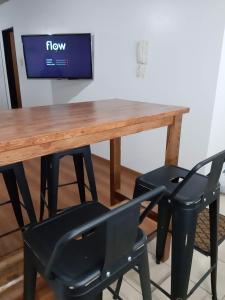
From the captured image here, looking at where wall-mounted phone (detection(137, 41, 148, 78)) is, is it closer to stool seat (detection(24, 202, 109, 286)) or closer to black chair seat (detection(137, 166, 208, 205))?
black chair seat (detection(137, 166, 208, 205))

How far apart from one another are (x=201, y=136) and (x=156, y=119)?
1.34 m

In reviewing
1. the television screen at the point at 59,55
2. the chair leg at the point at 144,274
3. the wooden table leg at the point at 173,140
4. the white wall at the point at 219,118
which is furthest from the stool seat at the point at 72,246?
the television screen at the point at 59,55

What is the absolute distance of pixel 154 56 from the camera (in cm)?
271

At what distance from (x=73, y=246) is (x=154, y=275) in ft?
3.40

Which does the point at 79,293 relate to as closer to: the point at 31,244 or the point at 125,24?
the point at 31,244

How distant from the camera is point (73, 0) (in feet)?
11.0

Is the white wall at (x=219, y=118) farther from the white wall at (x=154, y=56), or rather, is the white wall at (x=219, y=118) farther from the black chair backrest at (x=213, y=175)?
the black chair backrest at (x=213, y=175)

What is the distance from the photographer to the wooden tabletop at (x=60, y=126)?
34.9 inches

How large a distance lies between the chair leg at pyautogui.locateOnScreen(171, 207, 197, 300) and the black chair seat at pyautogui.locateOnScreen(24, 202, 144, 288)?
0.28m

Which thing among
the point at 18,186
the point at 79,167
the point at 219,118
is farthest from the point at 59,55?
the point at 18,186

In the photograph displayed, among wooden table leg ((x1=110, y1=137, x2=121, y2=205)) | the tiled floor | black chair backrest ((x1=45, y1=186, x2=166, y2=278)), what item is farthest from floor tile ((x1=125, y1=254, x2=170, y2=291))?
black chair backrest ((x1=45, y1=186, x2=166, y2=278))

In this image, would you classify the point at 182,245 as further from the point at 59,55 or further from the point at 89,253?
the point at 59,55

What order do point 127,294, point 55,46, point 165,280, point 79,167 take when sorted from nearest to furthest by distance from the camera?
point 127,294, point 165,280, point 79,167, point 55,46

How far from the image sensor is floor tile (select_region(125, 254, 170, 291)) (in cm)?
167
